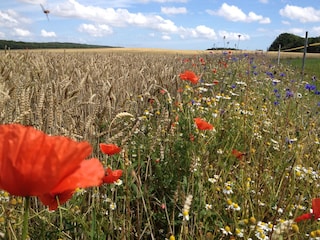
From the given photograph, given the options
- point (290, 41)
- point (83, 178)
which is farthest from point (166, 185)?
point (290, 41)

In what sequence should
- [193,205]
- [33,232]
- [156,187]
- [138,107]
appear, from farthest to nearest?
[138,107], [156,187], [193,205], [33,232]

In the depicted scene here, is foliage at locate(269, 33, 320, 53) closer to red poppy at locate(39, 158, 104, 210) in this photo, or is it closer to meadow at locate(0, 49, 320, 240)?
meadow at locate(0, 49, 320, 240)

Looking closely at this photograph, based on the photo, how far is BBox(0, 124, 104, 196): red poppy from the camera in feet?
2.19

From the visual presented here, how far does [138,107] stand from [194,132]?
157cm

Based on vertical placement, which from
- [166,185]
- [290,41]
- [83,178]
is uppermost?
[290,41]

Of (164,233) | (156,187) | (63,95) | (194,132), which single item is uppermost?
(63,95)

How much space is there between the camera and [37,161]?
2.21 feet

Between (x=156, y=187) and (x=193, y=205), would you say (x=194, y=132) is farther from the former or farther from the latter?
(x=193, y=205)

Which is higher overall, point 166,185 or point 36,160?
point 36,160

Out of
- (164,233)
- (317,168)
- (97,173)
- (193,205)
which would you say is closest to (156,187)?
(164,233)

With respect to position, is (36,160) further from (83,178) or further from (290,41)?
(290,41)

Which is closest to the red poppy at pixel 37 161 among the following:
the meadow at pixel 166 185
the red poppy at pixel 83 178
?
the red poppy at pixel 83 178

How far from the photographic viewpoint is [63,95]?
2506mm

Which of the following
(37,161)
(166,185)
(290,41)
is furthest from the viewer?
(290,41)
